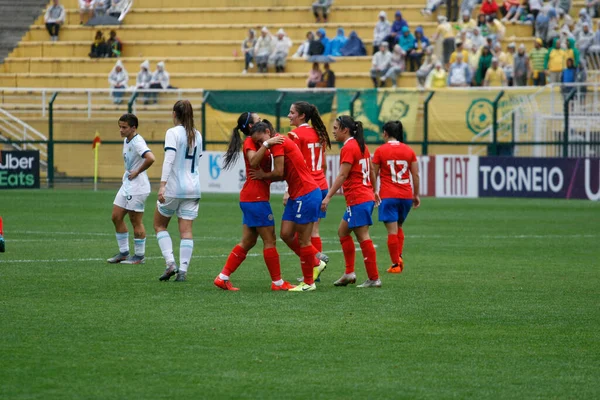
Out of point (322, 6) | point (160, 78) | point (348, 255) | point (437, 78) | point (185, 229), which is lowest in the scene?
point (348, 255)

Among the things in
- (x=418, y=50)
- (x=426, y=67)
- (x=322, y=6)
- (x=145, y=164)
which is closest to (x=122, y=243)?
(x=145, y=164)

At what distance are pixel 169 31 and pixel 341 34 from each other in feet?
23.8

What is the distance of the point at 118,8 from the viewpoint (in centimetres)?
4259

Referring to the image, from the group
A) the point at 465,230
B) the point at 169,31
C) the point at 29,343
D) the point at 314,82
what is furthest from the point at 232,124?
the point at 29,343

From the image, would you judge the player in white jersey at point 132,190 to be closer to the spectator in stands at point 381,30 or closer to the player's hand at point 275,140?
the player's hand at point 275,140

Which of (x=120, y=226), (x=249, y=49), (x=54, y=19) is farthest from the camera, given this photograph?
(x=54, y=19)

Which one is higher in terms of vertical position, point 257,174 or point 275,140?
point 275,140

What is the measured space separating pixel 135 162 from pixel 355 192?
11.0 feet

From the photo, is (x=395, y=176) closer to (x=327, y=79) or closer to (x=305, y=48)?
(x=327, y=79)

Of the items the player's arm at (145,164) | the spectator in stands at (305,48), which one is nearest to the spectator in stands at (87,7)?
the spectator in stands at (305,48)

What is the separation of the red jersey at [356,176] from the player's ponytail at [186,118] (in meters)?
1.61

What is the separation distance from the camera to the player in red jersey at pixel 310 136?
39.9ft

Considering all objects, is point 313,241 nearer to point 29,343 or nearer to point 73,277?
point 73,277

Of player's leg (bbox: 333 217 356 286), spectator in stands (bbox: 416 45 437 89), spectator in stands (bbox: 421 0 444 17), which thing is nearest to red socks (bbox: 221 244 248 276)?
player's leg (bbox: 333 217 356 286)
